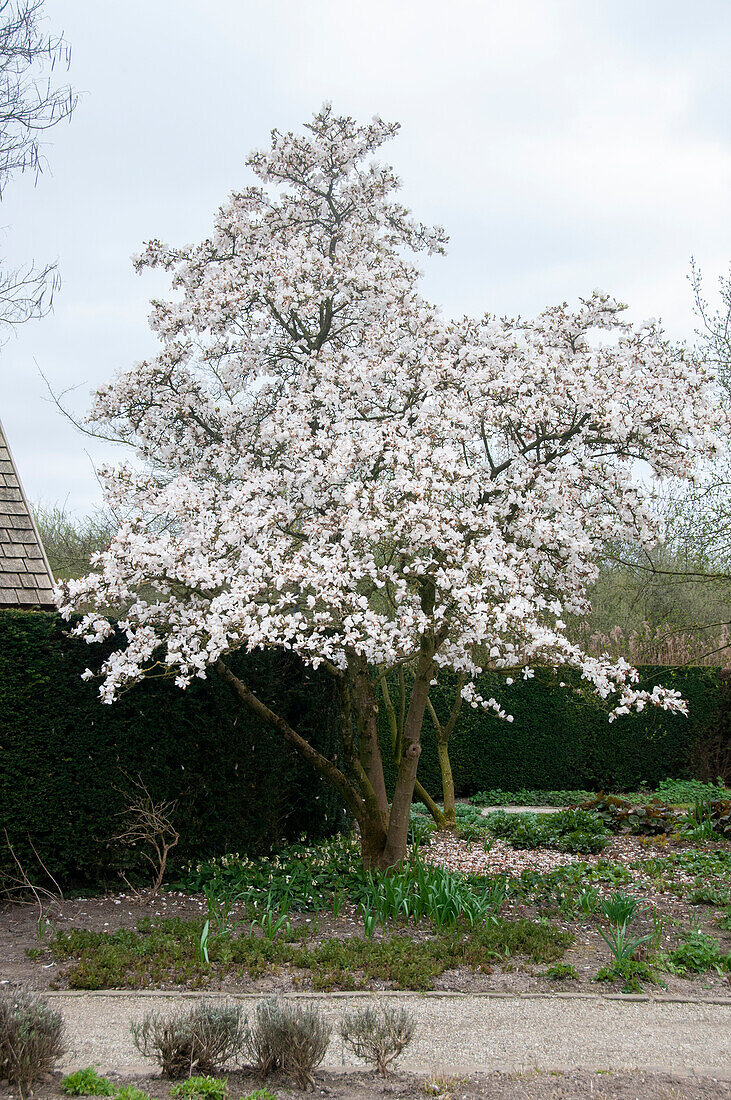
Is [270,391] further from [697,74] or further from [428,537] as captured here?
[697,74]

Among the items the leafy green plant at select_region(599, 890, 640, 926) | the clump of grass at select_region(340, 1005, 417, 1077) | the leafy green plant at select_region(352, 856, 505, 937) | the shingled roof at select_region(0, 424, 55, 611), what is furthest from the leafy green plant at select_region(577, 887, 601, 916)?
the shingled roof at select_region(0, 424, 55, 611)

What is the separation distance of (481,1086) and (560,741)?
11228 mm

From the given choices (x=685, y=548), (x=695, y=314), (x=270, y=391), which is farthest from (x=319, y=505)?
(x=695, y=314)

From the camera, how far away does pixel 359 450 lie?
21.7 ft

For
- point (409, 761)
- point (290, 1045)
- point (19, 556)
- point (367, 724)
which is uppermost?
point (19, 556)

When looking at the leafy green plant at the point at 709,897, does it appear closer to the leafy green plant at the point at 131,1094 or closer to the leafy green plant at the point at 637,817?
the leafy green plant at the point at 637,817

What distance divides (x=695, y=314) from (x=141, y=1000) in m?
9.58

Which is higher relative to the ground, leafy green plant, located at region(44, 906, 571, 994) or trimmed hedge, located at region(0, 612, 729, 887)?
trimmed hedge, located at region(0, 612, 729, 887)

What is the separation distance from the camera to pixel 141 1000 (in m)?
4.61

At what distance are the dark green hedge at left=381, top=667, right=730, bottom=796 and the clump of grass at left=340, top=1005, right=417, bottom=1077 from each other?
9.70 metres

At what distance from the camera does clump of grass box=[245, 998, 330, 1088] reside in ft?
11.3

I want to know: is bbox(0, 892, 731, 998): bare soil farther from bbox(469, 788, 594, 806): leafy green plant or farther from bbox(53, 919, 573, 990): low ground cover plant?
bbox(469, 788, 594, 806): leafy green plant

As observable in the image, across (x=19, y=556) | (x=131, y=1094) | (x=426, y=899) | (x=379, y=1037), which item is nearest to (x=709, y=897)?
(x=426, y=899)

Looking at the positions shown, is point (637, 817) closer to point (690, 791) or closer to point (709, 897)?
point (709, 897)
